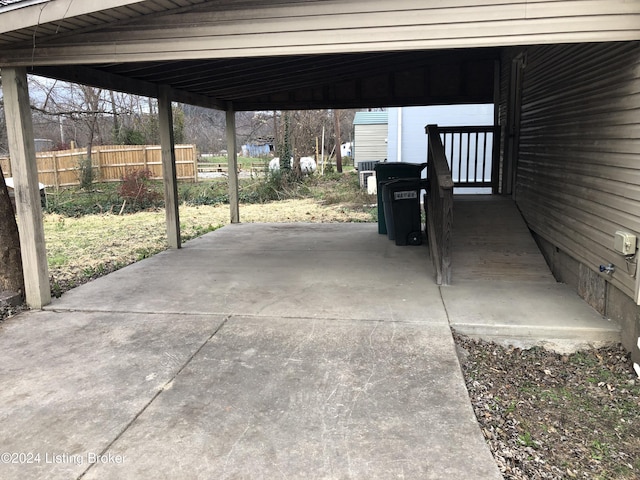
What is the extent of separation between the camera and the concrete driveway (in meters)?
2.43

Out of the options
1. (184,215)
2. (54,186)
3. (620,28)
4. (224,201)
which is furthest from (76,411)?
(54,186)

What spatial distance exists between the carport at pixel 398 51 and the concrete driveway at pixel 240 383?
123cm

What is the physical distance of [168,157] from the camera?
7.36 metres

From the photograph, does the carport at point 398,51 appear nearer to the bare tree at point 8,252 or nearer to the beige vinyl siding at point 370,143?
the bare tree at point 8,252

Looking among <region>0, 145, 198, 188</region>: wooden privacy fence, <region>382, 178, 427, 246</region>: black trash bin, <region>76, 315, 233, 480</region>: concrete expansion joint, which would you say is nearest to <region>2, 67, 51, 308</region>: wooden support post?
<region>76, 315, 233, 480</region>: concrete expansion joint

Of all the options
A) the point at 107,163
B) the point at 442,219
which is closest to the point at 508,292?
the point at 442,219

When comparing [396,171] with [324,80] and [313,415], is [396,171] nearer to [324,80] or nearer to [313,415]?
[324,80]

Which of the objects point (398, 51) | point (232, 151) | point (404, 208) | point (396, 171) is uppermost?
point (398, 51)

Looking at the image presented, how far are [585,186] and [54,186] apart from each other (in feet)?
60.6

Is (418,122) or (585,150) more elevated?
(418,122)

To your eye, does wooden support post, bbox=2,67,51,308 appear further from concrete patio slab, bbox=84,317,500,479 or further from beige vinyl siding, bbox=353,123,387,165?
beige vinyl siding, bbox=353,123,387,165

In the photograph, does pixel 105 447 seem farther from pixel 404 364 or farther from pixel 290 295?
pixel 290 295

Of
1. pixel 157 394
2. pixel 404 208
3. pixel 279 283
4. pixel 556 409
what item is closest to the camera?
pixel 556 409

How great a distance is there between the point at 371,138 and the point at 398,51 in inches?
735
